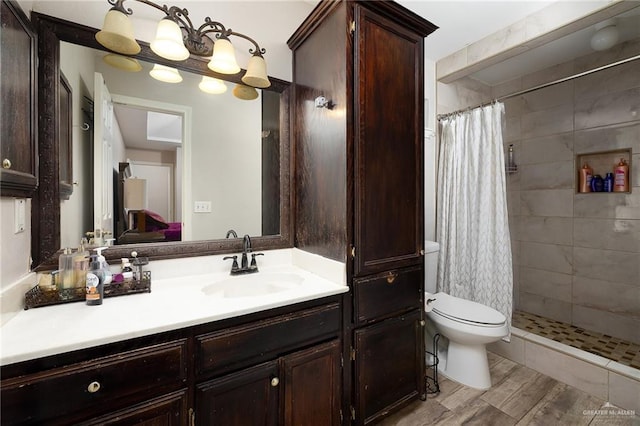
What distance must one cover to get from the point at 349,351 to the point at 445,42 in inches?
95.2

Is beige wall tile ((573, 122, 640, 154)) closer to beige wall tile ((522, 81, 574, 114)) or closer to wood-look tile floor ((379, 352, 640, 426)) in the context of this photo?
beige wall tile ((522, 81, 574, 114))

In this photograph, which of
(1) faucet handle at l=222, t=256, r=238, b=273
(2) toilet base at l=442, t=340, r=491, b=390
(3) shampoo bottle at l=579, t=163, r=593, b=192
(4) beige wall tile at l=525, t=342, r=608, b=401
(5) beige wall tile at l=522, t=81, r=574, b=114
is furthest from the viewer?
(5) beige wall tile at l=522, t=81, r=574, b=114

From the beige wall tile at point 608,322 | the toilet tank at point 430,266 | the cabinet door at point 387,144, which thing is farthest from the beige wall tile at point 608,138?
the cabinet door at point 387,144

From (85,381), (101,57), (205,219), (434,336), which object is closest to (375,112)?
(205,219)

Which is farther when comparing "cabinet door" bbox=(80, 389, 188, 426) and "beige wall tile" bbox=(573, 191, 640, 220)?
"beige wall tile" bbox=(573, 191, 640, 220)

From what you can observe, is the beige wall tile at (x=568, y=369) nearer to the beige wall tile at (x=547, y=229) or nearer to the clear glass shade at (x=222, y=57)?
the beige wall tile at (x=547, y=229)

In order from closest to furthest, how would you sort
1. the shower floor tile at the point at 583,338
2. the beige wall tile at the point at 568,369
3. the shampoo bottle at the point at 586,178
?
1. the beige wall tile at the point at 568,369
2. the shower floor tile at the point at 583,338
3. the shampoo bottle at the point at 586,178

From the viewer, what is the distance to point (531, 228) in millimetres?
2670

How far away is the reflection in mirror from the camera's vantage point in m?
1.24

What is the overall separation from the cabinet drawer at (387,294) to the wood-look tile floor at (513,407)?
24.0 inches

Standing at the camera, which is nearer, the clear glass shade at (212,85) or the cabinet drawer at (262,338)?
the cabinet drawer at (262,338)

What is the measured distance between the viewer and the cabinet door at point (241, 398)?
922 mm

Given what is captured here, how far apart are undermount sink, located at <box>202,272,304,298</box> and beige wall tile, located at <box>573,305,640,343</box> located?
104 inches

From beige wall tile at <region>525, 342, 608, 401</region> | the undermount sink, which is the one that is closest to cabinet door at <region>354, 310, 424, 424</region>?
the undermount sink
